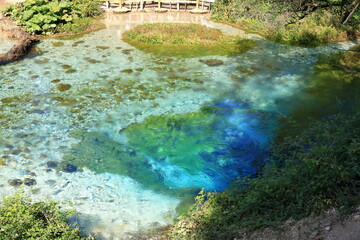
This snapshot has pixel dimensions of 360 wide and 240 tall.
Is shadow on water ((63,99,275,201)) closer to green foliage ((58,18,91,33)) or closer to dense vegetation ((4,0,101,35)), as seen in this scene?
green foliage ((58,18,91,33))

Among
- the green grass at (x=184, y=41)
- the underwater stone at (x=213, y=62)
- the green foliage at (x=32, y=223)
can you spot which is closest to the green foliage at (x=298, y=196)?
the green foliage at (x=32, y=223)

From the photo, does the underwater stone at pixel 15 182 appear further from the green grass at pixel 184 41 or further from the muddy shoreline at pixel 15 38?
the green grass at pixel 184 41

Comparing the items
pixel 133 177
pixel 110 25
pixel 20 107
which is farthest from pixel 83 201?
pixel 110 25

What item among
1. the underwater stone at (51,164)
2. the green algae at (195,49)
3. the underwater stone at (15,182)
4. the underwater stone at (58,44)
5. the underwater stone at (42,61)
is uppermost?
the green algae at (195,49)

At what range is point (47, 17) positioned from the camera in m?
17.0

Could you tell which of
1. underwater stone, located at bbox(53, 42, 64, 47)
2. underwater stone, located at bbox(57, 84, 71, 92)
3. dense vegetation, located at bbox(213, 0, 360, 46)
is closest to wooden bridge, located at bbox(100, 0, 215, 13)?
dense vegetation, located at bbox(213, 0, 360, 46)

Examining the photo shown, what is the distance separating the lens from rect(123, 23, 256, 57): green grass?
50.7 ft

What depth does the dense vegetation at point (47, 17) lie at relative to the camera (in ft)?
55.0

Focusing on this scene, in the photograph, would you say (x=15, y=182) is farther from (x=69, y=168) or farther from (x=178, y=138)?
(x=178, y=138)

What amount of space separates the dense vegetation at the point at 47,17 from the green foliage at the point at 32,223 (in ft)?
39.4

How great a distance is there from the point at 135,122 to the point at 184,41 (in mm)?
6901

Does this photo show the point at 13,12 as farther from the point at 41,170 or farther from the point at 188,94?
the point at 41,170

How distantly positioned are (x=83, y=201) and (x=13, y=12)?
12.9 meters

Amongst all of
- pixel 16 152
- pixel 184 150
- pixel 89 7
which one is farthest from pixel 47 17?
pixel 184 150
